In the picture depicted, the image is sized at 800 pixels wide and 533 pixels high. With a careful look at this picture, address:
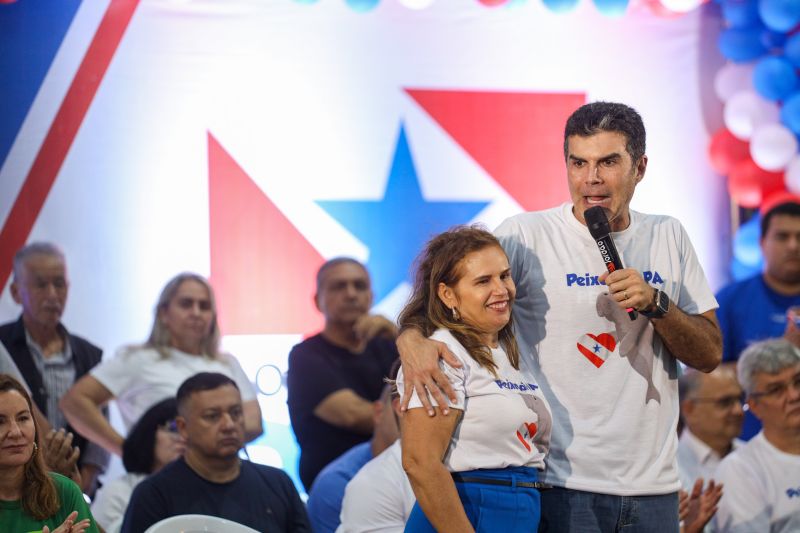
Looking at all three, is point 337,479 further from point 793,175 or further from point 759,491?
point 793,175

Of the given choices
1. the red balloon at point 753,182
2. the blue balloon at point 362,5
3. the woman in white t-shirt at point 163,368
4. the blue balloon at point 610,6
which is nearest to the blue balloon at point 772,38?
the red balloon at point 753,182

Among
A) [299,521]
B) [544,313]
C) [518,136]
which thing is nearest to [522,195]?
[518,136]

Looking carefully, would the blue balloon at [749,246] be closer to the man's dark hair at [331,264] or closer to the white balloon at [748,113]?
the white balloon at [748,113]

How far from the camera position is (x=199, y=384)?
3873 millimetres

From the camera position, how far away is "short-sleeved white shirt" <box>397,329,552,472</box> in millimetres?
2334

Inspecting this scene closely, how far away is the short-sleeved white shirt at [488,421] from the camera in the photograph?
233cm

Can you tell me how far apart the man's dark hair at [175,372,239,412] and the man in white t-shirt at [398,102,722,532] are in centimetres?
160

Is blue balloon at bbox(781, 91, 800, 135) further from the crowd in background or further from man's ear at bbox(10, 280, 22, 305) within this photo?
man's ear at bbox(10, 280, 22, 305)

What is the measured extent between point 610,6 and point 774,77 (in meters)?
0.88

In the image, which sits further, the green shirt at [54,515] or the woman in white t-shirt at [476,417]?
Result: the green shirt at [54,515]

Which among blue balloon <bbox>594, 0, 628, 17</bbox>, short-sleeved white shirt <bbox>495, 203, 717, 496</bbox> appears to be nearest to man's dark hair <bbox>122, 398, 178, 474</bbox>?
short-sleeved white shirt <bbox>495, 203, 717, 496</bbox>

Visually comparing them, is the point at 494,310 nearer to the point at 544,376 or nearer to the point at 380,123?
the point at 544,376

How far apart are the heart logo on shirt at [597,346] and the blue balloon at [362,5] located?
3.27 metres

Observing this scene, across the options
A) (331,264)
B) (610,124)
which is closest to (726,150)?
(331,264)
